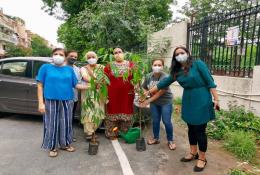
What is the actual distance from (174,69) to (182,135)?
206cm

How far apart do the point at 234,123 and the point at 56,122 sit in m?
3.44

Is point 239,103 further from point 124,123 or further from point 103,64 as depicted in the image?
point 103,64

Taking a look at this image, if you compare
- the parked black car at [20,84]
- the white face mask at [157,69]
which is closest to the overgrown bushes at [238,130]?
the white face mask at [157,69]

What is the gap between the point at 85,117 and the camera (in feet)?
16.0

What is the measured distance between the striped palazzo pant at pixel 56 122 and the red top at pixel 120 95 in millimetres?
775

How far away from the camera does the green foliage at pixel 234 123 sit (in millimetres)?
5012

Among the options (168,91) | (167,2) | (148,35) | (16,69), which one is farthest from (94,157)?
(167,2)

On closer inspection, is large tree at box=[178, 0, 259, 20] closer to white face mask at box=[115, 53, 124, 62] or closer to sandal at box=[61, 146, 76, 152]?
white face mask at box=[115, 53, 124, 62]

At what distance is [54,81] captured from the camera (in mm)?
4160

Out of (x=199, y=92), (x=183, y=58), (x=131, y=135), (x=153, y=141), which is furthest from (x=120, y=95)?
(x=199, y=92)

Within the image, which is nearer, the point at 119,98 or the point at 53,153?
the point at 53,153

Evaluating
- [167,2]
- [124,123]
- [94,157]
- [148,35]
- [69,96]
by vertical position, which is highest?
[167,2]

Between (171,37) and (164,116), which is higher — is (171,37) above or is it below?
above

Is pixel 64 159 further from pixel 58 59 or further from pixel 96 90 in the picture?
pixel 58 59
